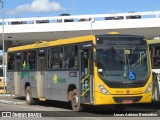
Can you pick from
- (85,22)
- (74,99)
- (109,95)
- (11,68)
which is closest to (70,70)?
(74,99)

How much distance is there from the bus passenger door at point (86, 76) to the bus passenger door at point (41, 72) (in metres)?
4.02

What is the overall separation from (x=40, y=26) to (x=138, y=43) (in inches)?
1274

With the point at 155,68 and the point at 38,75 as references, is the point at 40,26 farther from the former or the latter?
the point at 155,68

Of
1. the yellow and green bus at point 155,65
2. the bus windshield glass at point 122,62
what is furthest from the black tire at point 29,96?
the bus windshield glass at point 122,62

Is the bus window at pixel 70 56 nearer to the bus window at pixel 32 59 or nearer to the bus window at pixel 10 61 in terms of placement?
the bus window at pixel 32 59

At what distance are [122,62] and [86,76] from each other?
1537 millimetres

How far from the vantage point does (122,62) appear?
15797mm

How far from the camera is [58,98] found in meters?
18.9

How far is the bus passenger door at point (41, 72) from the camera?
805 inches

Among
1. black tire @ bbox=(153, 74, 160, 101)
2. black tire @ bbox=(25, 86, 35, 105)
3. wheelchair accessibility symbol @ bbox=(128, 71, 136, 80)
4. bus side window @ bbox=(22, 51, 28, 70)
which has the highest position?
bus side window @ bbox=(22, 51, 28, 70)

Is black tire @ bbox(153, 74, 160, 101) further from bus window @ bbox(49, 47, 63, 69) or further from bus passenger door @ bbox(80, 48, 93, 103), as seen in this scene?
bus window @ bbox(49, 47, 63, 69)

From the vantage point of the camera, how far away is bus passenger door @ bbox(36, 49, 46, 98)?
2045 cm

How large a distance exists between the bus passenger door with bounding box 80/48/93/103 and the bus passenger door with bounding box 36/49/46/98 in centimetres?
402

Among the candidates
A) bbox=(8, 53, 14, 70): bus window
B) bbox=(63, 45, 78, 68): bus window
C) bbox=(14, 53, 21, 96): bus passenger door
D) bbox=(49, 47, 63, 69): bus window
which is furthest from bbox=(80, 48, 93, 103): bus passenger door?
bbox=(8, 53, 14, 70): bus window
